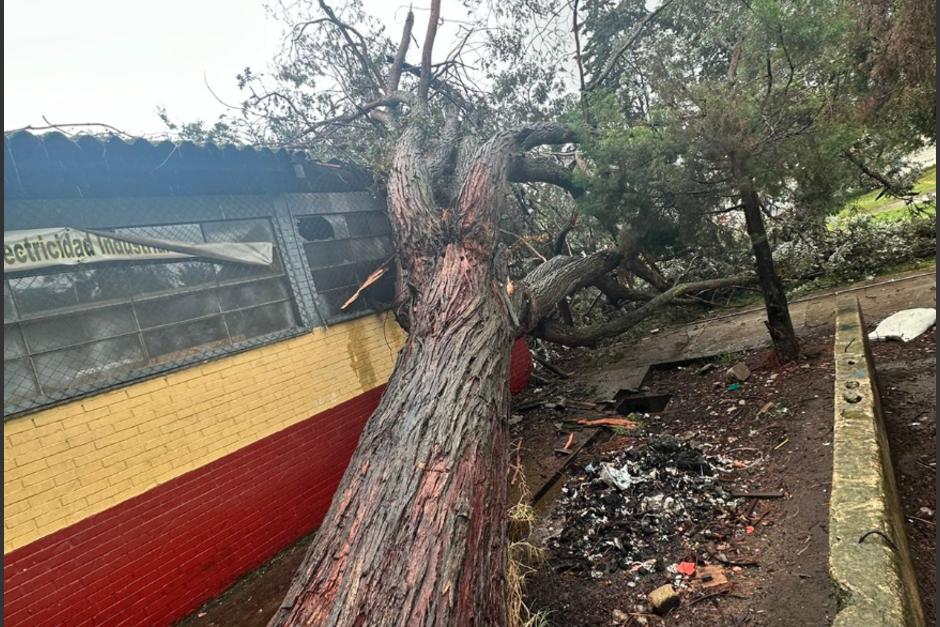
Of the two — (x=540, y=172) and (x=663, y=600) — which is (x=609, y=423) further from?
(x=540, y=172)

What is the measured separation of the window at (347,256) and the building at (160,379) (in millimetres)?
49

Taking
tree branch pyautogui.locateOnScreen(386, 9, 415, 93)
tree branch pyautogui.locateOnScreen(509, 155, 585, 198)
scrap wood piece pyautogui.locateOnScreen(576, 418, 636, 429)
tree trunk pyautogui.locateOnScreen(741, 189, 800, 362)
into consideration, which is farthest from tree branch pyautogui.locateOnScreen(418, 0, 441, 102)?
scrap wood piece pyautogui.locateOnScreen(576, 418, 636, 429)

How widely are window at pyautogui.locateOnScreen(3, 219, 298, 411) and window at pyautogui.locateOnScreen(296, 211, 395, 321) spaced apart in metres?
0.50

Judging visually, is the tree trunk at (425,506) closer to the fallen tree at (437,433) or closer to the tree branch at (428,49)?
the fallen tree at (437,433)

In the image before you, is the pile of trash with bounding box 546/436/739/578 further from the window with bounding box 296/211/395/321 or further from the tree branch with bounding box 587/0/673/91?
the tree branch with bounding box 587/0/673/91

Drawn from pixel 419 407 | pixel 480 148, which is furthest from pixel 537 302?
pixel 419 407

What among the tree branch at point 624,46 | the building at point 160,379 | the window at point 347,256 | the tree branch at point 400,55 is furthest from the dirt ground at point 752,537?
the tree branch at point 400,55

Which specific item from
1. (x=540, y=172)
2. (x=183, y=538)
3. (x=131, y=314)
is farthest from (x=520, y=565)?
(x=540, y=172)

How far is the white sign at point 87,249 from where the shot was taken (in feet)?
11.7

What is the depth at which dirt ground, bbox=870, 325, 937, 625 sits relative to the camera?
2.81 m

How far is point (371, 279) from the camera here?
19.3ft

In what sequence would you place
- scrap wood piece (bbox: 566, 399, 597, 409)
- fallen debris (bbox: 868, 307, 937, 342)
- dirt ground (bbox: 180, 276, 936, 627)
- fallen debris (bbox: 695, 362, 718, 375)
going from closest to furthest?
dirt ground (bbox: 180, 276, 936, 627) < fallen debris (bbox: 868, 307, 937, 342) < scrap wood piece (bbox: 566, 399, 597, 409) < fallen debris (bbox: 695, 362, 718, 375)

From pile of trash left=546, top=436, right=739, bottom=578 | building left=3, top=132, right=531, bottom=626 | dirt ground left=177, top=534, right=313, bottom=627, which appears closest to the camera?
pile of trash left=546, top=436, right=739, bottom=578

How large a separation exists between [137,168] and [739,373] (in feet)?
20.9
